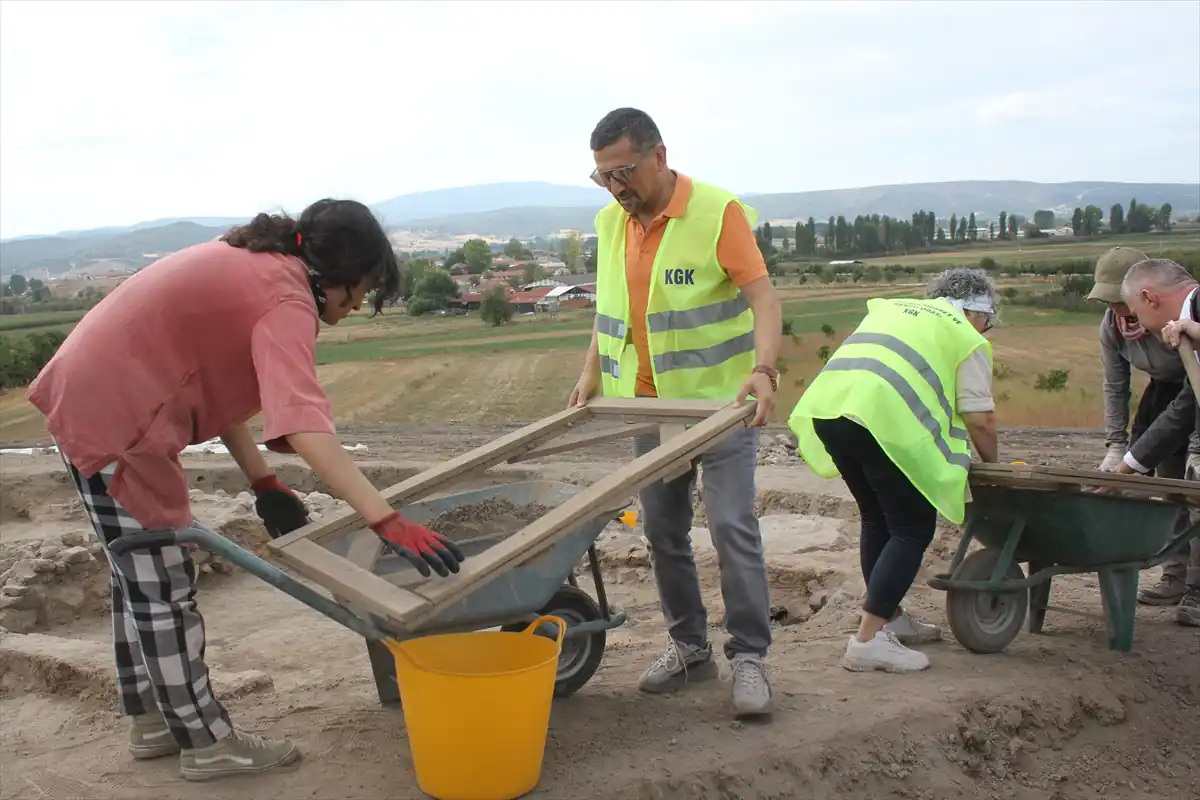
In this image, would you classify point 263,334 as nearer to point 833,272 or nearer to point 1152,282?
point 1152,282

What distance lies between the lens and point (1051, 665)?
4.04 metres

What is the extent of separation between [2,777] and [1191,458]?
186 inches

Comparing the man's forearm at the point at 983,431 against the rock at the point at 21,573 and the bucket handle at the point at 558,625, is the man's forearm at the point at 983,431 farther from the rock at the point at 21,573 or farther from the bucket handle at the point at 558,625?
the rock at the point at 21,573

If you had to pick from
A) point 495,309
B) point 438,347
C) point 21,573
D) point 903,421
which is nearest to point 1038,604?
point 903,421

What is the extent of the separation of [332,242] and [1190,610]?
4009mm

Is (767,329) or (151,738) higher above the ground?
(767,329)

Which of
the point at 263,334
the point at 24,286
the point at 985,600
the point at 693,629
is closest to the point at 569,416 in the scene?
the point at 693,629

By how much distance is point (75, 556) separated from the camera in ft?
20.3

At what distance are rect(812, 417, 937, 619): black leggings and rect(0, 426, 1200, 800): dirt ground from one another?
339 mm

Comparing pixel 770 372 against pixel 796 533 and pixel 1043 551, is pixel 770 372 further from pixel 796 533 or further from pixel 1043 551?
pixel 796 533

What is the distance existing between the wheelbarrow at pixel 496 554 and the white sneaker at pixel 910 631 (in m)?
1.36

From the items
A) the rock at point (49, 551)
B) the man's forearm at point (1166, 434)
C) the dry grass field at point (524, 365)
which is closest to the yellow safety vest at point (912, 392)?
the man's forearm at point (1166, 434)

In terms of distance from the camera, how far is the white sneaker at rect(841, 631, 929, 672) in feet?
12.9

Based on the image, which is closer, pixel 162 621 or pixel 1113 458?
pixel 162 621
